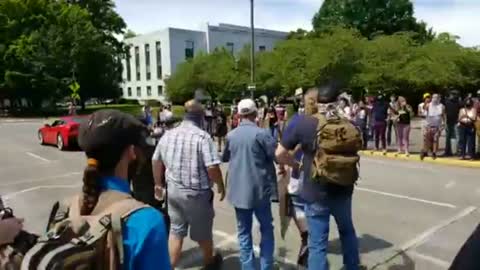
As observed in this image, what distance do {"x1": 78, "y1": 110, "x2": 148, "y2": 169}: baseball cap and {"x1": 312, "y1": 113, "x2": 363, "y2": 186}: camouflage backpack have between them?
2.58 m

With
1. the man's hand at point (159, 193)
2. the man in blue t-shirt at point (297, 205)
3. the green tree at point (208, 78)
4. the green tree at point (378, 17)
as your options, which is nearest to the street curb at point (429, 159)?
the man in blue t-shirt at point (297, 205)

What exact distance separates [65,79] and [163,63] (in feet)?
113

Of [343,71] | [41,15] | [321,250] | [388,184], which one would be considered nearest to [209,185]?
[321,250]

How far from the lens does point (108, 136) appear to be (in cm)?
210

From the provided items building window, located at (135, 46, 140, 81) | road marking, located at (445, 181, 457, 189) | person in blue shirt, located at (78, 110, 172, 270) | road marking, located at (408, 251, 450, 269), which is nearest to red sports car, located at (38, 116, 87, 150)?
road marking, located at (445, 181, 457, 189)

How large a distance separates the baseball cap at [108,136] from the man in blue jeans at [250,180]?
290cm

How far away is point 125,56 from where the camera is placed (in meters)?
65.9

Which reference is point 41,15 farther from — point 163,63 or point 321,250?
point 321,250

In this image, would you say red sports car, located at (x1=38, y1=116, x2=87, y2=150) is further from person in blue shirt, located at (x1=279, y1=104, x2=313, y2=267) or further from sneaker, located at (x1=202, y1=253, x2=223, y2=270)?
person in blue shirt, located at (x1=279, y1=104, x2=313, y2=267)

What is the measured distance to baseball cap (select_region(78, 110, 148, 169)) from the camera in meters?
2.11

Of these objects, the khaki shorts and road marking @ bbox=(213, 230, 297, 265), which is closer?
the khaki shorts

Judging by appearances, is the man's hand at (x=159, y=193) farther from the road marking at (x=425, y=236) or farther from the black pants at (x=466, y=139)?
the black pants at (x=466, y=139)

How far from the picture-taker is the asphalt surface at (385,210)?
19.8 feet

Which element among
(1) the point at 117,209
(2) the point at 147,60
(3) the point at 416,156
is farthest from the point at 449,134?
(2) the point at 147,60
